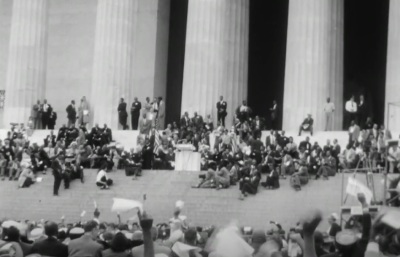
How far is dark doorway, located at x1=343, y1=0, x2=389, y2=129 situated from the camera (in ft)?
223

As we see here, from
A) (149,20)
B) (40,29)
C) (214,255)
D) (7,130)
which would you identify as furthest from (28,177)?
(214,255)

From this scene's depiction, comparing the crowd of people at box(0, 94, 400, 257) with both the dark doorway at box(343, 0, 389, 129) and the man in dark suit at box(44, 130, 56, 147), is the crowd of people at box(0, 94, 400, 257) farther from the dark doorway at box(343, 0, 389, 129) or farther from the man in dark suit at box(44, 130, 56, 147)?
the dark doorway at box(343, 0, 389, 129)

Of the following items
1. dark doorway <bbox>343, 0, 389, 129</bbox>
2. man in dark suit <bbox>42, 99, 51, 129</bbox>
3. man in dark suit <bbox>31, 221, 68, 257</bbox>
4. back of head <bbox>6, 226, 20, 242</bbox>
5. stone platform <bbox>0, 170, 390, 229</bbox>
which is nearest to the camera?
back of head <bbox>6, 226, 20, 242</bbox>

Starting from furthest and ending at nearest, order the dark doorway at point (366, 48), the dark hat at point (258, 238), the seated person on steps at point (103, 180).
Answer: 1. the dark doorway at point (366, 48)
2. the seated person on steps at point (103, 180)
3. the dark hat at point (258, 238)

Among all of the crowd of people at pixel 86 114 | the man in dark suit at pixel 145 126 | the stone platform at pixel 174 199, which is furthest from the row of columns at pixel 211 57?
the stone platform at pixel 174 199

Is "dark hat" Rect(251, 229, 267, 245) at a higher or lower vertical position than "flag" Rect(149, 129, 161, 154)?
lower

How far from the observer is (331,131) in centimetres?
5262

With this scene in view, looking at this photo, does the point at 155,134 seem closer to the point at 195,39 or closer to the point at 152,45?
the point at 195,39

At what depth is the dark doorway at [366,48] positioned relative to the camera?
223ft

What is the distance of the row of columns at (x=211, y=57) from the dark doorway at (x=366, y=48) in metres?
12.3

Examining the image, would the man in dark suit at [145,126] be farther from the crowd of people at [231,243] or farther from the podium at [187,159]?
the crowd of people at [231,243]

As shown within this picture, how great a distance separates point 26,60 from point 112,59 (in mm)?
6352

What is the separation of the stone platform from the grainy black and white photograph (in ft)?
0.33

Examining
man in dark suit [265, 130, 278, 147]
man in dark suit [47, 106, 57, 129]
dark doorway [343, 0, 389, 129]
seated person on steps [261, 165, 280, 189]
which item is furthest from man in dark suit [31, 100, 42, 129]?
dark doorway [343, 0, 389, 129]
